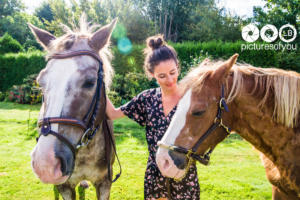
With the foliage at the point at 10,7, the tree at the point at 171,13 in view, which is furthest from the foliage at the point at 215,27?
the foliage at the point at 10,7

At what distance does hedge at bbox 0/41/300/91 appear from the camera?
42.9 ft

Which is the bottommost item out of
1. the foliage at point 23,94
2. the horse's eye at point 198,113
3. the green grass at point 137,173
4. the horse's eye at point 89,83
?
the green grass at point 137,173

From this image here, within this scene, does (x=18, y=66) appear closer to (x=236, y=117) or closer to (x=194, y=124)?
(x=194, y=124)

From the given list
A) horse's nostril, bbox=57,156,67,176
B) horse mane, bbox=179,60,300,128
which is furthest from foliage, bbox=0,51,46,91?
horse mane, bbox=179,60,300,128

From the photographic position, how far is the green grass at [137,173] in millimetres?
3988

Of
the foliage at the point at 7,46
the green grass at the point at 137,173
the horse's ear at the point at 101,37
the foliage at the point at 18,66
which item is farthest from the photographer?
the foliage at the point at 7,46

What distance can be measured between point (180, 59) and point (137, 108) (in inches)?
471

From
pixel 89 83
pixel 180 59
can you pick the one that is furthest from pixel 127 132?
pixel 180 59

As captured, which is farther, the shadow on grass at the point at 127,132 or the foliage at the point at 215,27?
the foliage at the point at 215,27

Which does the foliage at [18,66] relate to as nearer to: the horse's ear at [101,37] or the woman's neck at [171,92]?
the horse's ear at [101,37]

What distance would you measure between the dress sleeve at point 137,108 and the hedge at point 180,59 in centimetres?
944

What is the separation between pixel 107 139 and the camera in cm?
253

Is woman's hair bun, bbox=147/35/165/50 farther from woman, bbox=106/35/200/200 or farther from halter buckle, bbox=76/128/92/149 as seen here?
halter buckle, bbox=76/128/92/149

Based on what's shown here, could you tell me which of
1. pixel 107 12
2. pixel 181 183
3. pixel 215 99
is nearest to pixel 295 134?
pixel 215 99
